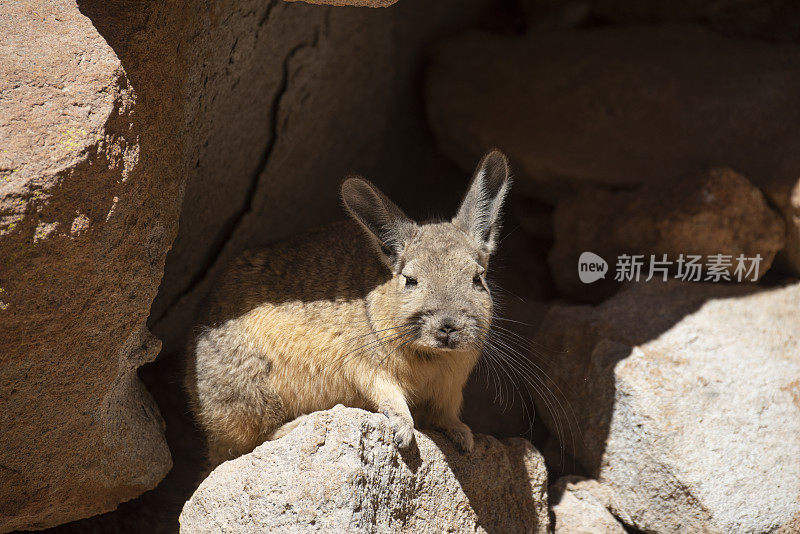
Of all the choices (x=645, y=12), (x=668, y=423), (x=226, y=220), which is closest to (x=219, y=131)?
(x=226, y=220)

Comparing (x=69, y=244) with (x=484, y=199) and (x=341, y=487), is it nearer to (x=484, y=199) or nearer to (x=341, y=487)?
(x=341, y=487)

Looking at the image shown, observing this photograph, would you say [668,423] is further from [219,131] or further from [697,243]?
[219,131]

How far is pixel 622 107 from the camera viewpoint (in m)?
6.17

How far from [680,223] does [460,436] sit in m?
2.45

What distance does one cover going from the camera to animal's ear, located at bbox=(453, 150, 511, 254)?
14.9 feet

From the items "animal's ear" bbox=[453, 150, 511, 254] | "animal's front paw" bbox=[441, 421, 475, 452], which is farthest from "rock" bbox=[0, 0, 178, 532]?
"animal's front paw" bbox=[441, 421, 475, 452]

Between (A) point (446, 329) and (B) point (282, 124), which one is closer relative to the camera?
(A) point (446, 329)

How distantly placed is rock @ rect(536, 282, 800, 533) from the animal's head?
3.82 feet

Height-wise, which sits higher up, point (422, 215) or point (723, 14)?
point (723, 14)

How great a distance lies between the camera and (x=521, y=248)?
6.64 metres

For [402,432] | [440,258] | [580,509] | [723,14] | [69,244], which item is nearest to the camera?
[69,244]

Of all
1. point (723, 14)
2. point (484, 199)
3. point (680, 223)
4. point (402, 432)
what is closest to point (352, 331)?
point (402, 432)

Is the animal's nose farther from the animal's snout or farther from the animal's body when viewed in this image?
the animal's body

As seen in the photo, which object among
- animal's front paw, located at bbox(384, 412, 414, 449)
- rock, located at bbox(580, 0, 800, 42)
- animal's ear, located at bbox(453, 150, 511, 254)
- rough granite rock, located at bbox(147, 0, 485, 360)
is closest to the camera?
animal's front paw, located at bbox(384, 412, 414, 449)
